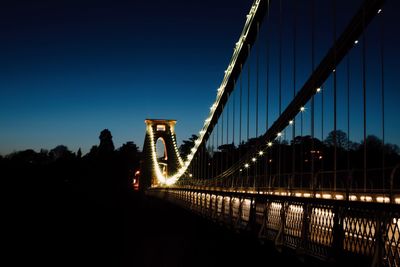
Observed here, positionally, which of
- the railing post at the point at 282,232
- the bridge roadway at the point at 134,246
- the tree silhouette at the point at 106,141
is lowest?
the bridge roadway at the point at 134,246

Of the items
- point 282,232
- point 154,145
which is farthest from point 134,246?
point 154,145

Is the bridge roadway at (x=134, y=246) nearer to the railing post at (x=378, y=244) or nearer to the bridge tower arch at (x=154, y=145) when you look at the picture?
the railing post at (x=378, y=244)

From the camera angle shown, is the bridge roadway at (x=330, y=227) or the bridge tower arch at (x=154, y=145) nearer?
the bridge roadway at (x=330, y=227)

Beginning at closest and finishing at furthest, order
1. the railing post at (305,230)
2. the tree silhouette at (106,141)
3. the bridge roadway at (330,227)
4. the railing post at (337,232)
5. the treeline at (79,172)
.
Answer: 1. the bridge roadway at (330,227)
2. the railing post at (337,232)
3. the railing post at (305,230)
4. the treeline at (79,172)
5. the tree silhouette at (106,141)

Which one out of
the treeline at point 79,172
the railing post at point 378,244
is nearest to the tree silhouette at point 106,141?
the treeline at point 79,172

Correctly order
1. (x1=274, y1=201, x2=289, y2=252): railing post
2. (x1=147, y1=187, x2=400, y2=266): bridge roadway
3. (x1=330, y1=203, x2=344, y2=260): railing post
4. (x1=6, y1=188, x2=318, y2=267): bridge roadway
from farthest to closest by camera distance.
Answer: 1. (x1=6, y1=188, x2=318, y2=267): bridge roadway
2. (x1=274, y1=201, x2=289, y2=252): railing post
3. (x1=330, y1=203, x2=344, y2=260): railing post
4. (x1=147, y1=187, x2=400, y2=266): bridge roadway

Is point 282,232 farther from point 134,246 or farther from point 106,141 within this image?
point 106,141

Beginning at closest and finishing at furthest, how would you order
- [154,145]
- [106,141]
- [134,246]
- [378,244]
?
[378,244] < [134,246] < [154,145] < [106,141]

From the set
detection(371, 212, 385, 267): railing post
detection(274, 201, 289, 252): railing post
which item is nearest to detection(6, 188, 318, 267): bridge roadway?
detection(274, 201, 289, 252): railing post

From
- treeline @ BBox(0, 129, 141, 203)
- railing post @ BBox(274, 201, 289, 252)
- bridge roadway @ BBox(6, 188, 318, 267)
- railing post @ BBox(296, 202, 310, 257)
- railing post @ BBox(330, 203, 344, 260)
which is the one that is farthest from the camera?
treeline @ BBox(0, 129, 141, 203)

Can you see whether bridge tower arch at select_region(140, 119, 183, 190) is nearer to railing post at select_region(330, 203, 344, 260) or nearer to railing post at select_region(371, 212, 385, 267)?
railing post at select_region(330, 203, 344, 260)

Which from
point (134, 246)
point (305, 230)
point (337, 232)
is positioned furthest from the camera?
point (134, 246)

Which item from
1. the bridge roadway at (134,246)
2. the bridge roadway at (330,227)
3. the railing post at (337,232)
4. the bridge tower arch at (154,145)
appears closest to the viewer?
the bridge roadway at (330,227)

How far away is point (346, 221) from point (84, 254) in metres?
7.70
